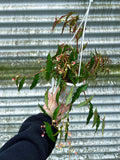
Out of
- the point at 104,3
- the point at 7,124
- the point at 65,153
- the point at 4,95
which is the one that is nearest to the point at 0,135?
the point at 7,124

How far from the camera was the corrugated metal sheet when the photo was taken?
131 cm

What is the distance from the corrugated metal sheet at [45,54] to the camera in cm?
131

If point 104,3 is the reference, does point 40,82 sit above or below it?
below

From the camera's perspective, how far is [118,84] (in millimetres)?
1543

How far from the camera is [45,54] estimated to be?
1436 millimetres

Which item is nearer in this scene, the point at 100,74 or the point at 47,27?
the point at 47,27

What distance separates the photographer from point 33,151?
0.71 metres

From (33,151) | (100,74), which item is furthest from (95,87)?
(33,151)

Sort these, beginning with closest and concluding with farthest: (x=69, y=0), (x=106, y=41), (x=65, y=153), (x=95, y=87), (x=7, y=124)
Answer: (x=69, y=0), (x=106, y=41), (x=95, y=87), (x=7, y=124), (x=65, y=153)

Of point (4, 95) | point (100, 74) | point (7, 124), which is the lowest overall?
point (7, 124)

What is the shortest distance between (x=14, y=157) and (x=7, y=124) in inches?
43.6

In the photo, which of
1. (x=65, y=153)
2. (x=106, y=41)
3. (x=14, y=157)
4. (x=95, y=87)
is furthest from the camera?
(x=65, y=153)

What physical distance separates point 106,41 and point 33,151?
109cm

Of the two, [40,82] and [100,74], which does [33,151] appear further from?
[100,74]
